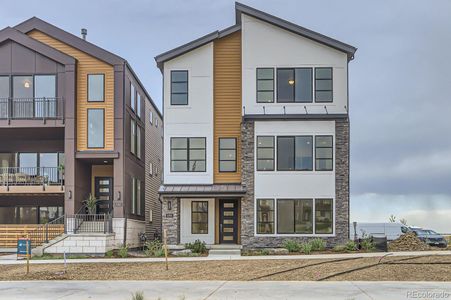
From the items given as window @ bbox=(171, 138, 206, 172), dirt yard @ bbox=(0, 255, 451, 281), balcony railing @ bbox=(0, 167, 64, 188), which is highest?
window @ bbox=(171, 138, 206, 172)

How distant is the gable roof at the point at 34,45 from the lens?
2520 cm

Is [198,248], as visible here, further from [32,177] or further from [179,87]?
[32,177]

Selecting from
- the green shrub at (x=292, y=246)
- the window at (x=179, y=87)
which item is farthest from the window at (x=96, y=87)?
the green shrub at (x=292, y=246)

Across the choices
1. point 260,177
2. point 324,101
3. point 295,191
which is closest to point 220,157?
point 260,177

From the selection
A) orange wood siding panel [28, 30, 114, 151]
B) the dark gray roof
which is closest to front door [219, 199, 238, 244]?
the dark gray roof

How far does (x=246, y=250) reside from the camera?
77.6 feet

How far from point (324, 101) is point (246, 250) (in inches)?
313

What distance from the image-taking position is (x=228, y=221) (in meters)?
25.7

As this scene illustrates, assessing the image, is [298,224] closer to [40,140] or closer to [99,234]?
[99,234]

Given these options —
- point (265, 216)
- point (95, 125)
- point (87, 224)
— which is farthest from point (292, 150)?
point (87, 224)

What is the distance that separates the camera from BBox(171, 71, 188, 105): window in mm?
25500

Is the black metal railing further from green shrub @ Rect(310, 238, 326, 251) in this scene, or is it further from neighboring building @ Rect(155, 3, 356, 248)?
Answer: green shrub @ Rect(310, 238, 326, 251)

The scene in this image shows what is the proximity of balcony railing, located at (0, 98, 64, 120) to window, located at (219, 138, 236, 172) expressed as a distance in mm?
7838

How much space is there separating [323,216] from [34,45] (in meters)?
16.1
